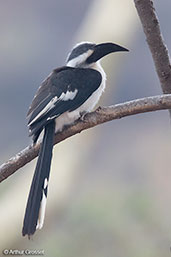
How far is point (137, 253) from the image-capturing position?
3.09 metres

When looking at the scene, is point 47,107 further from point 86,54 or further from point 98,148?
point 98,148

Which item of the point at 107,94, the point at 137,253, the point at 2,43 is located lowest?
the point at 137,253

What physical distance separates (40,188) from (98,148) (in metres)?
2.90

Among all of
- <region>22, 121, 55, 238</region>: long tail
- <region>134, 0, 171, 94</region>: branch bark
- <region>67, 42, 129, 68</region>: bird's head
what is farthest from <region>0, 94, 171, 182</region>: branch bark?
<region>67, 42, 129, 68</region>: bird's head

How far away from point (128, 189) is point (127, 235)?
79 cm

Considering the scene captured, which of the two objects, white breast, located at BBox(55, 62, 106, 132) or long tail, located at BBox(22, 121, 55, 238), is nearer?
long tail, located at BBox(22, 121, 55, 238)

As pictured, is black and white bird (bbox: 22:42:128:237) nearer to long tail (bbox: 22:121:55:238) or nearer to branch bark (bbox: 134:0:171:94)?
long tail (bbox: 22:121:55:238)

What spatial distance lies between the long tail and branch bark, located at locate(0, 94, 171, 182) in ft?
0.10

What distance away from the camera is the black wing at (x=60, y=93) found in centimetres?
146

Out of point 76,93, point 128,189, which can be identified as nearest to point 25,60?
point 128,189

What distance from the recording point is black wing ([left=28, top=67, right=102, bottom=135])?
1458mm

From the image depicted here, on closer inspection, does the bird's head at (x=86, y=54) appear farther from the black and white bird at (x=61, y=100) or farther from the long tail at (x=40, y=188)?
the long tail at (x=40, y=188)

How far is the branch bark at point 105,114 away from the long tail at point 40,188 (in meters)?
0.03

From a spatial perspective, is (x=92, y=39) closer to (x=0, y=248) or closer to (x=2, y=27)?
(x=0, y=248)
